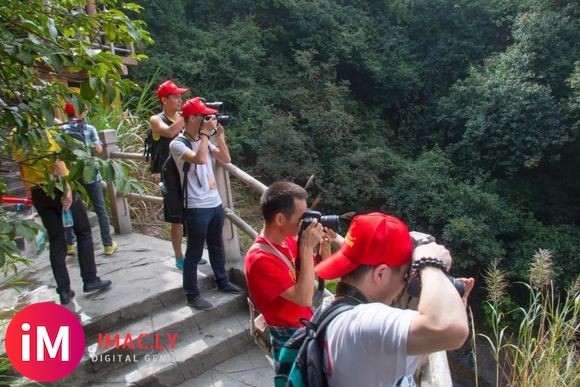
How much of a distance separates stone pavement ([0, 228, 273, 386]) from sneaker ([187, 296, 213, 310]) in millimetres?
44

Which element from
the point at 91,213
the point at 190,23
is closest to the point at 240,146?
the point at 190,23

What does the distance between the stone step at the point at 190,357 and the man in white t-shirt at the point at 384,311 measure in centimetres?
200

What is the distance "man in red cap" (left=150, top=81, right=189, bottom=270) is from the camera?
11.6ft

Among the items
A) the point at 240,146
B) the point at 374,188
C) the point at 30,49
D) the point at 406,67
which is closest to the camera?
the point at 30,49

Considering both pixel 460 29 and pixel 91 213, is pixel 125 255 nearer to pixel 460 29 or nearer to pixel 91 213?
pixel 91 213

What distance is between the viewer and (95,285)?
345 cm

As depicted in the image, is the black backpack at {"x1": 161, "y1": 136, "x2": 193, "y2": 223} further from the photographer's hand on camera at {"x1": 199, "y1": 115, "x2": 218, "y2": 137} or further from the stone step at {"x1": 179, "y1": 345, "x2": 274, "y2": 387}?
the stone step at {"x1": 179, "y1": 345, "x2": 274, "y2": 387}

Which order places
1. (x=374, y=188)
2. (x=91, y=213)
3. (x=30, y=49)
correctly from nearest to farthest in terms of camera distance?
(x=30, y=49)
(x=91, y=213)
(x=374, y=188)

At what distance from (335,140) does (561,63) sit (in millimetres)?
5614

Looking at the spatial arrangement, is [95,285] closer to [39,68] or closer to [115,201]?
[115,201]

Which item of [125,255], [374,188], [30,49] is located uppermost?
[30,49]

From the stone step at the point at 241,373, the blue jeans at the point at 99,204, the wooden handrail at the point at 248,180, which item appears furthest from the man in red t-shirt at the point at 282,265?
the blue jeans at the point at 99,204

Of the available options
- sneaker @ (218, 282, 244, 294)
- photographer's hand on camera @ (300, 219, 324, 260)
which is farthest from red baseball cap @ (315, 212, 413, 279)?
sneaker @ (218, 282, 244, 294)

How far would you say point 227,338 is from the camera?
321 centimetres
